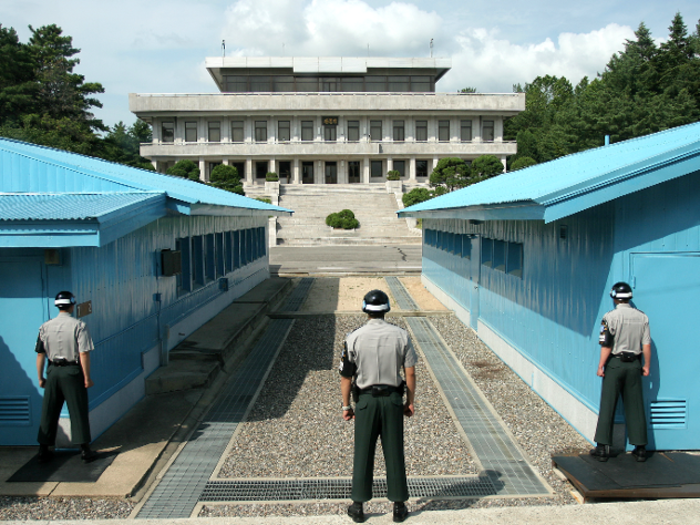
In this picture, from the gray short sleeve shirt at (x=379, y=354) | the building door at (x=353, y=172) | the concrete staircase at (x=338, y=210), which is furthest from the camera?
the building door at (x=353, y=172)

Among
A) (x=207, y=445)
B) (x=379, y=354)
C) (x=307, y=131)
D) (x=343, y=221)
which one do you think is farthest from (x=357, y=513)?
(x=307, y=131)

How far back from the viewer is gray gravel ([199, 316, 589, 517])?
5215 mm

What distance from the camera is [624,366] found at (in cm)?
569

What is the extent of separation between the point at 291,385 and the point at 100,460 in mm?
3562

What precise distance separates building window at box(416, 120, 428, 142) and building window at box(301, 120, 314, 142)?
1225cm

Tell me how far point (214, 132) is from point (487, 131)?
31.9 meters

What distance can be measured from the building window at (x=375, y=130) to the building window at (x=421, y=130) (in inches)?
172

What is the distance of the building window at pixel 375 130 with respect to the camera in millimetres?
66062

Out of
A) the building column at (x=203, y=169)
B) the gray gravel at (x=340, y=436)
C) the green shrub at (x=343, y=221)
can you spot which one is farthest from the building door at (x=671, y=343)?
the building column at (x=203, y=169)

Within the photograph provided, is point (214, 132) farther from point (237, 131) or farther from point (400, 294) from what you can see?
point (400, 294)

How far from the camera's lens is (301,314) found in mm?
15383

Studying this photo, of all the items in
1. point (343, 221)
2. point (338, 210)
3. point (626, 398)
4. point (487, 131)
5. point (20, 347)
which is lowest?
point (626, 398)

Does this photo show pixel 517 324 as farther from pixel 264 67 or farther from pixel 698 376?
pixel 264 67

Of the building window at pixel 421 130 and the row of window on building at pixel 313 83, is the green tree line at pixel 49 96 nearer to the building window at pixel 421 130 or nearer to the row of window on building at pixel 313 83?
the row of window on building at pixel 313 83
